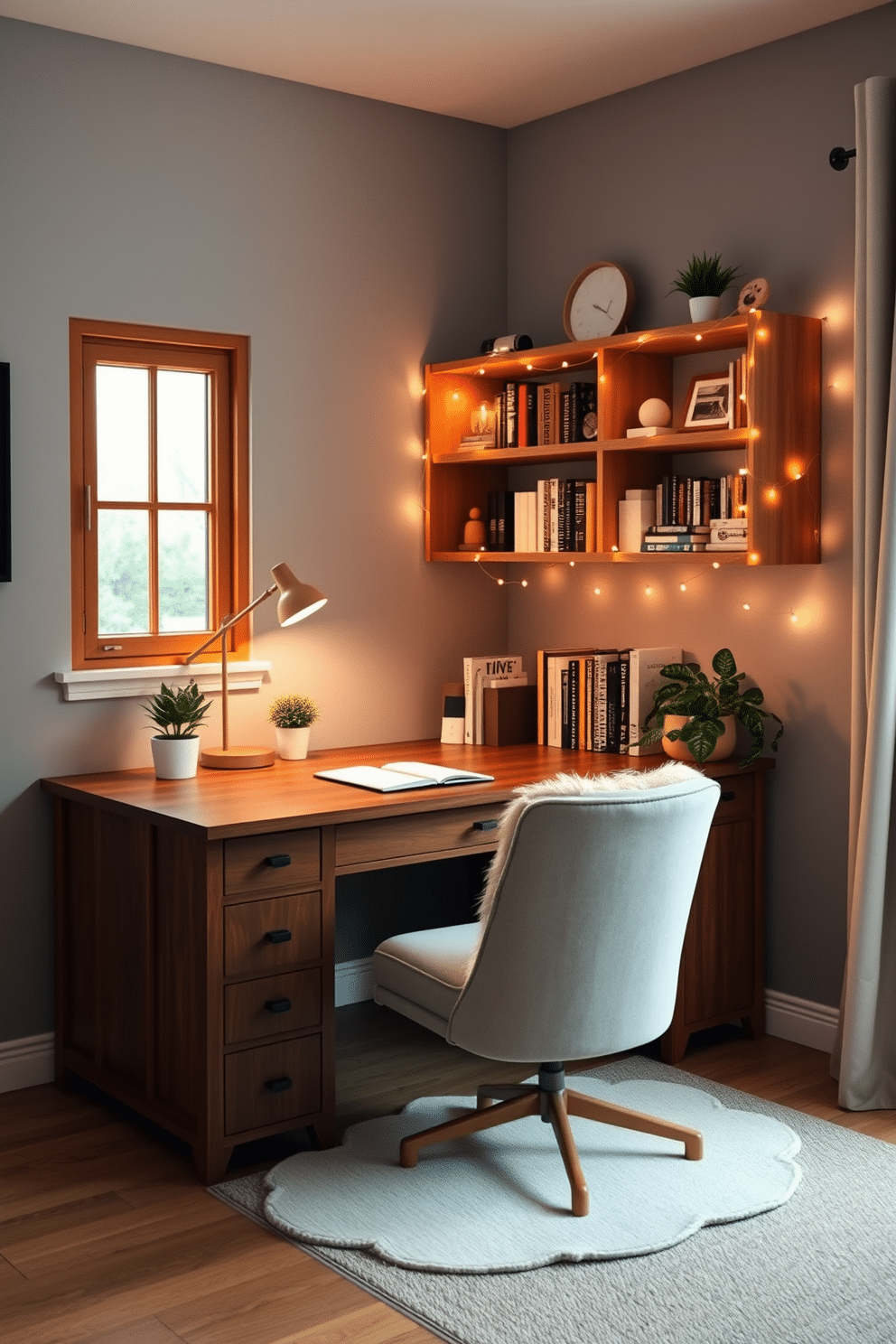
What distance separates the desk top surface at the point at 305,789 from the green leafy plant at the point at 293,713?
104mm

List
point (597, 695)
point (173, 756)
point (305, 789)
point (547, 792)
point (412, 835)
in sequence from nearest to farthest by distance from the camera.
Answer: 1. point (547, 792)
2. point (412, 835)
3. point (305, 789)
4. point (173, 756)
5. point (597, 695)

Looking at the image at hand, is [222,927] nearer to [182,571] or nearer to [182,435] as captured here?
[182,571]

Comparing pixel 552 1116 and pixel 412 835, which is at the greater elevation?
pixel 412 835

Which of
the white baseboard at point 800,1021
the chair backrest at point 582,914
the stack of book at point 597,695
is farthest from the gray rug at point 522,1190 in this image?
the stack of book at point 597,695

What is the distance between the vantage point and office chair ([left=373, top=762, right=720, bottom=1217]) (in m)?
2.54

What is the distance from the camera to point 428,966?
9.48ft

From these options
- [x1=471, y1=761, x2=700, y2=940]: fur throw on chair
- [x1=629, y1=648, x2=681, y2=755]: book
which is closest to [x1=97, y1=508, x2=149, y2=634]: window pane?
[x1=629, y1=648, x2=681, y2=755]: book

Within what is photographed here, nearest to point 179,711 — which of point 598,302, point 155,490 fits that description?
point 155,490

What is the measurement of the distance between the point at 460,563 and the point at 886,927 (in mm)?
1739

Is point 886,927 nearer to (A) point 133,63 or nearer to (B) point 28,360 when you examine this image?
(B) point 28,360

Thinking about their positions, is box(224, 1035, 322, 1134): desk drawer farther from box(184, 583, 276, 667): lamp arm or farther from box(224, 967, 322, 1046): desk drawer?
box(184, 583, 276, 667): lamp arm

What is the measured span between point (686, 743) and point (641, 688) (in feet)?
0.89

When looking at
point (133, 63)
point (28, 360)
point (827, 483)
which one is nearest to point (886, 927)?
point (827, 483)

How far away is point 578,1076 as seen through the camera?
11.3ft
